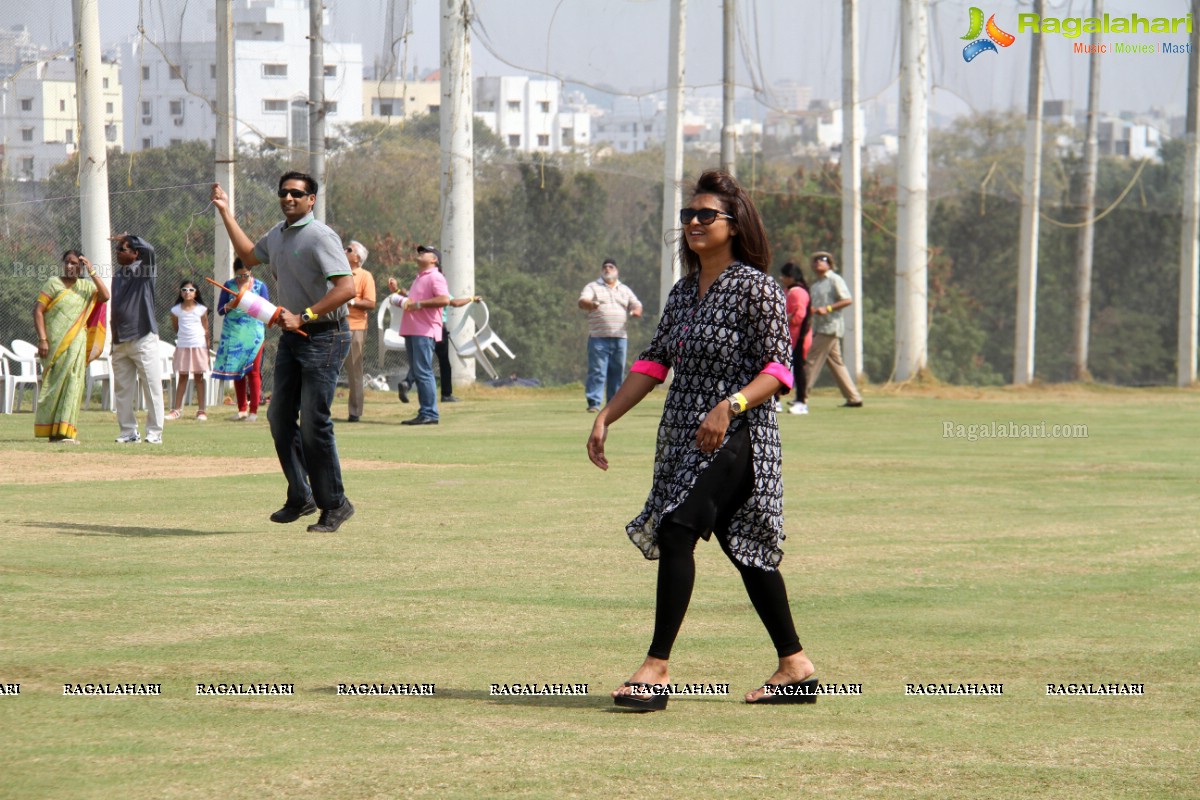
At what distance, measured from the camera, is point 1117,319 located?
48.5 m

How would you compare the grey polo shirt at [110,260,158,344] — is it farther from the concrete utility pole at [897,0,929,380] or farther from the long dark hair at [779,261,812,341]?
the concrete utility pole at [897,0,929,380]

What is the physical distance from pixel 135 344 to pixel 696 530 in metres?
11.2

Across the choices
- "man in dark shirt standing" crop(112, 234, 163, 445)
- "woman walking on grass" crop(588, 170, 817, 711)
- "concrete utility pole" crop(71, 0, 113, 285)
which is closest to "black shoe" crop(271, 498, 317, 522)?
"woman walking on grass" crop(588, 170, 817, 711)

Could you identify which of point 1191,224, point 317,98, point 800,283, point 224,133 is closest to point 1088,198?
point 1191,224

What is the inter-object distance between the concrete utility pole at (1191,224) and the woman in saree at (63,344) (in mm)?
24572

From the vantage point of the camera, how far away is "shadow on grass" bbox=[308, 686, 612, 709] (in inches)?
218

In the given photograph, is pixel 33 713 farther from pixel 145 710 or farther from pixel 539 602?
pixel 539 602

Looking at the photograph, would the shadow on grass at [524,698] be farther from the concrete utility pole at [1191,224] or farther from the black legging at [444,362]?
the concrete utility pole at [1191,224]

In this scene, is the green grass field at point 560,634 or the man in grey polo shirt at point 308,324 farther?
the man in grey polo shirt at point 308,324

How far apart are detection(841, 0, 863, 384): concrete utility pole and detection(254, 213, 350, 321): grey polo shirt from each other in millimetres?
20593

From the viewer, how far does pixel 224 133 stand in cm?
2483

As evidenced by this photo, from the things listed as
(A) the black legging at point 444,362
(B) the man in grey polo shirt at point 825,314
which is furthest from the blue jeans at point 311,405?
(A) the black legging at point 444,362

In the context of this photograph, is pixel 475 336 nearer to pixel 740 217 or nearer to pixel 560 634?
pixel 560 634

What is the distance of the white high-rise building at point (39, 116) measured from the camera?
2539cm
